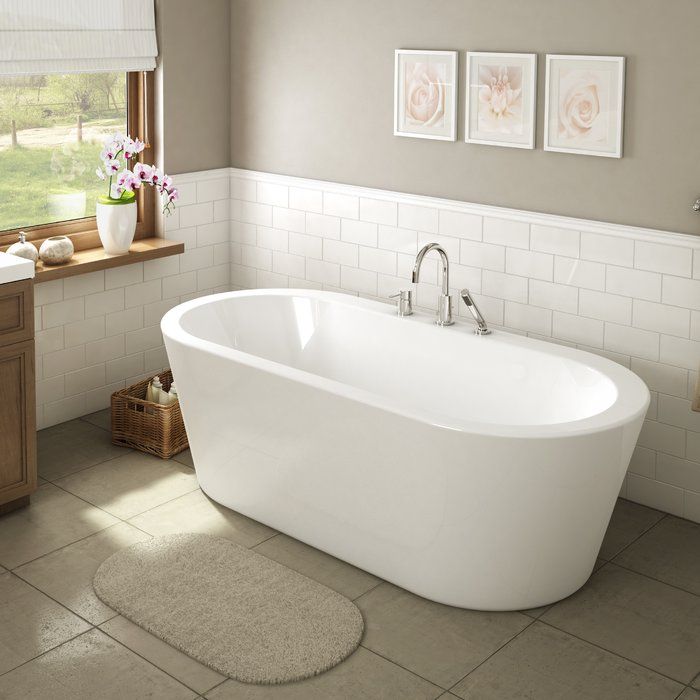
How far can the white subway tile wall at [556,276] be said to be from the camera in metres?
3.89

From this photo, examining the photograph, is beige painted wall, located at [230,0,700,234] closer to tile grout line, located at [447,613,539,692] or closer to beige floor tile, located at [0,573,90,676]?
tile grout line, located at [447,613,539,692]

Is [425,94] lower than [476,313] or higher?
higher

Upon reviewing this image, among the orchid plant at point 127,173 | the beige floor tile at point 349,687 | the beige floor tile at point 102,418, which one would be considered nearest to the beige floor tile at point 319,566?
the beige floor tile at point 349,687

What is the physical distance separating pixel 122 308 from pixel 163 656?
2.32 m

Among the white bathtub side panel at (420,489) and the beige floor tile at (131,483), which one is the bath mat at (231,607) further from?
the beige floor tile at (131,483)

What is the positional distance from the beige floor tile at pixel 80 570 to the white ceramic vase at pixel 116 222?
147cm

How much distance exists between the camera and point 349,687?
9.69 ft

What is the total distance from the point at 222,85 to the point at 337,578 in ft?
9.14

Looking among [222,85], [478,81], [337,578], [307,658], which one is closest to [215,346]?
[337,578]

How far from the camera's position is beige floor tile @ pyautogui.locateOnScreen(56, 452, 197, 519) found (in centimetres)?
410

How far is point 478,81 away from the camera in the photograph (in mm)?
4203

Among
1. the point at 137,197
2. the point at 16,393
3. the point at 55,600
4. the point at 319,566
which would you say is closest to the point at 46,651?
the point at 55,600

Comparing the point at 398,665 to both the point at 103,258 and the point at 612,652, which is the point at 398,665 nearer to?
the point at 612,652

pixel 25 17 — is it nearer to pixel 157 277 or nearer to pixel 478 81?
pixel 157 277
